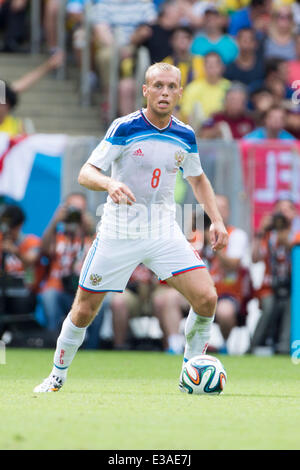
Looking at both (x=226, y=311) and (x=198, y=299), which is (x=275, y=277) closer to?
(x=226, y=311)

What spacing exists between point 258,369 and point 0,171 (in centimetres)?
455

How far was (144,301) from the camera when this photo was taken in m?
13.5

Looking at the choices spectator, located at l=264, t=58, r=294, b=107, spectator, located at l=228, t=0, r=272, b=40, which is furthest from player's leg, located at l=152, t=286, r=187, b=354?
spectator, located at l=228, t=0, r=272, b=40

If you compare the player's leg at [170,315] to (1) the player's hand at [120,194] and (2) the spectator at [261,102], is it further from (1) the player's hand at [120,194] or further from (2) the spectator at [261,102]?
(1) the player's hand at [120,194]

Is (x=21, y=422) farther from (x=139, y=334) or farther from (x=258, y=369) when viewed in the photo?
(x=139, y=334)

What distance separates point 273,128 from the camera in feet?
48.6

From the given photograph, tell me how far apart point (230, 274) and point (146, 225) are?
5483 millimetres

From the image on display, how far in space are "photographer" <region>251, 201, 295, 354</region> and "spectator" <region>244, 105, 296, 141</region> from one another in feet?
5.67

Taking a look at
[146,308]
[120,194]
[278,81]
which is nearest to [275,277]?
[146,308]

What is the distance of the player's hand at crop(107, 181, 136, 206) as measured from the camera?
677 cm

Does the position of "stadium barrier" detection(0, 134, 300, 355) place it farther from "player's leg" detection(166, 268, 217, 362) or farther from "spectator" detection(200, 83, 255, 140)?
"player's leg" detection(166, 268, 217, 362)

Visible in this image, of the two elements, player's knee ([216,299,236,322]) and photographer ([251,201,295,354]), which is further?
photographer ([251,201,295,354])

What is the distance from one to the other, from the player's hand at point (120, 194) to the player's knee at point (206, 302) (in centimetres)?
124

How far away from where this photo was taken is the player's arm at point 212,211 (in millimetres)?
7832
